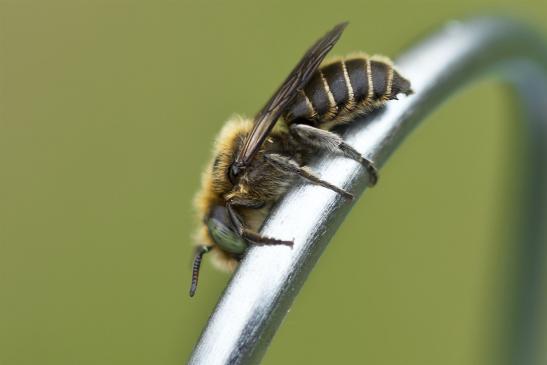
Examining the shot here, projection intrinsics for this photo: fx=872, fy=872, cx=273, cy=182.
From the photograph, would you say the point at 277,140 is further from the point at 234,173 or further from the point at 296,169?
the point at 296,169

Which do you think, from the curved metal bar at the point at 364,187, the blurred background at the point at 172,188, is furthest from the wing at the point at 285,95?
the blurred background at the point at 172,188

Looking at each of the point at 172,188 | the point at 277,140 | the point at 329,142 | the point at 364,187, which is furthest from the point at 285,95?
the point at 172,188

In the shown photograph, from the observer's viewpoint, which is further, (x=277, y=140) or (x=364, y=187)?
(x=277, y=140)

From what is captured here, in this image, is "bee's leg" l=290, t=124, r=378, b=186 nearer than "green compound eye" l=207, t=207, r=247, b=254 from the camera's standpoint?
Yes

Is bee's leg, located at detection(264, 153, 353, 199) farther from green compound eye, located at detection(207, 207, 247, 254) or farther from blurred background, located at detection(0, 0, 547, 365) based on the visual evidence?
blurred background, located at detection(0, 0, 547, 365)

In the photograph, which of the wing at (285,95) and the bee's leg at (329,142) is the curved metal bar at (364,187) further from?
the wing at (285,95)

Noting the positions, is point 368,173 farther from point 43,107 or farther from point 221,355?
point 43,107

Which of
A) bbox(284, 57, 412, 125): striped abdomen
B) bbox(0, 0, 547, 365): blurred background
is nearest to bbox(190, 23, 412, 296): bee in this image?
bbox(284, 57, 412, 125): striped abdomen
